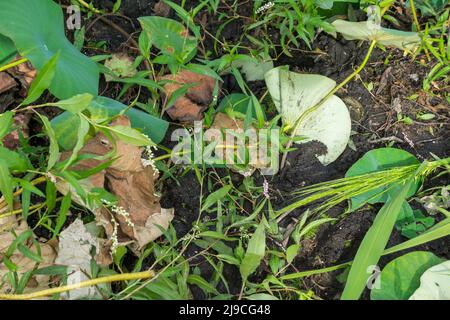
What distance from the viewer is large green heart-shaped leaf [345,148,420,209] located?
1.66 metres

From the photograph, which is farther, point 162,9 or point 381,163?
point 162,9

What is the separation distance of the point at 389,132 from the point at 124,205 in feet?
2.75

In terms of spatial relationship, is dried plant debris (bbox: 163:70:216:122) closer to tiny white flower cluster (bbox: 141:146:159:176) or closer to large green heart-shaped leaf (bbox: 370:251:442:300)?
tiny white flower cluster (bbox: 141:146:159:176)

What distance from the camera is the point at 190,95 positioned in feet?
5.61

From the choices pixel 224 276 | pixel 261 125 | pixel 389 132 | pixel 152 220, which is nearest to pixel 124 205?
pixel 152 220

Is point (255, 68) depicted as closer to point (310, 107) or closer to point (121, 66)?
point (310, 107)

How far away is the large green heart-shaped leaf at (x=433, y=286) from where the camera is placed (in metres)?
1.46

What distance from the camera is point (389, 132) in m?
1.79

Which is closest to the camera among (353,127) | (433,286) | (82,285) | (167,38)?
(82,285)

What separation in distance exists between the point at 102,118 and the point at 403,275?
87cm

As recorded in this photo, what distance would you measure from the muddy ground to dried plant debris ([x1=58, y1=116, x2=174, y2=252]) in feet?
0.27

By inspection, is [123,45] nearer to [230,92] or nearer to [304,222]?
[230,92]

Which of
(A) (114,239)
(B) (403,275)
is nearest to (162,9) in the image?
(A) (114,239)

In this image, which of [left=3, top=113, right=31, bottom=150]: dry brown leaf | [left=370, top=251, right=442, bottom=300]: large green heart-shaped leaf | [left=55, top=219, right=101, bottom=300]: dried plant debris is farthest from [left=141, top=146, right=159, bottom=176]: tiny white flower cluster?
[left=370, top=251, right=442, bottom=300]: large green heart-shaped leaf
